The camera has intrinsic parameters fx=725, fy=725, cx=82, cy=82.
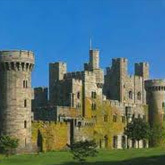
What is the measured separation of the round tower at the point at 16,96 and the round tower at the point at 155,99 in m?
37.1

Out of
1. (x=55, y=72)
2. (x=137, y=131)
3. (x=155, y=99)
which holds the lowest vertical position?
(x=137, y=131)

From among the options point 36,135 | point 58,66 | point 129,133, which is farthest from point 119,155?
point 58,66

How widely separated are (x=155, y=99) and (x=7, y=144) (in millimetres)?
44651

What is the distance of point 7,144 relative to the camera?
94062 mm

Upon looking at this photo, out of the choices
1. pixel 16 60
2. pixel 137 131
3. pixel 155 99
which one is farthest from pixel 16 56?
pixel 155 99

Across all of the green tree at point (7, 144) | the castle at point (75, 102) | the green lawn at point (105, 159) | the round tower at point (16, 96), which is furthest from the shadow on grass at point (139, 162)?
the castle at point (75, 102)

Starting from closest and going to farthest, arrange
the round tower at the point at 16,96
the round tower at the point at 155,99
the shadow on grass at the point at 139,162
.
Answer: the shadow on grass at the point at 139,162
the round tower at the point at 16,96
the round tower at the point at 155,99

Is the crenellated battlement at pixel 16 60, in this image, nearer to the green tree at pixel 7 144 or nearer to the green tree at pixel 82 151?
the green tree at pixel 7 144

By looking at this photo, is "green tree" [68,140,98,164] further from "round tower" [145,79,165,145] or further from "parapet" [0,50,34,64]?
"round tower" [145,79,165,145]

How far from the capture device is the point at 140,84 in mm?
135750

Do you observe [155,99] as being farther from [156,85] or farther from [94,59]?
[94,59]

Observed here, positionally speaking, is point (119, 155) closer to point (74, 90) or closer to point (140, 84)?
point (74, 90)

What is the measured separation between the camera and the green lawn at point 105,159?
268 feet

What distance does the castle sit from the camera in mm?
99125
